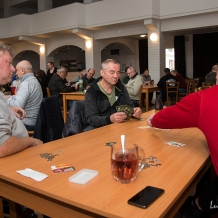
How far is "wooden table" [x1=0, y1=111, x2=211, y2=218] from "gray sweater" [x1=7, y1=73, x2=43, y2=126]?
1658 millimetres

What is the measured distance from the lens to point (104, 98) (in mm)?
2650

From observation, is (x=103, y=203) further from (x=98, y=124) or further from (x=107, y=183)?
(x=98, y=124)

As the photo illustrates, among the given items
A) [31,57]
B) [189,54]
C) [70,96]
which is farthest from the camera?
[31,57]

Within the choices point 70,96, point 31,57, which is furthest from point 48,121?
point 31,57

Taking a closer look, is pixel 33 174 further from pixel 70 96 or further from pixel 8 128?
Result: pixel 70 96

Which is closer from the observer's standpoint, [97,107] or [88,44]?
[97,107]

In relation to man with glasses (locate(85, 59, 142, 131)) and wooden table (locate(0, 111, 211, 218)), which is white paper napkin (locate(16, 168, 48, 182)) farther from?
man with glasses (locate(85, 59, 142, 131))

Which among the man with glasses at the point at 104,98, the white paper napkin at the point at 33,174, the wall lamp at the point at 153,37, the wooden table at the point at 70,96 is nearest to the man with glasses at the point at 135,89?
the wooden table at the point at 70,96

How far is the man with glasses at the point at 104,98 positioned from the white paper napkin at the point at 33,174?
3.98 feet

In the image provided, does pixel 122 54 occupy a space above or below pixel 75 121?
above

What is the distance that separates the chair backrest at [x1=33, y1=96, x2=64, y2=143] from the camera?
9.70 feet

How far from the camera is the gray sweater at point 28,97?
325 centimetres

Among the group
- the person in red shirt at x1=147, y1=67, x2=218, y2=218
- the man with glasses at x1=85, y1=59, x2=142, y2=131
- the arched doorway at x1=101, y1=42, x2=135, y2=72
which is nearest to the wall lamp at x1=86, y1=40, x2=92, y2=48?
the arched doorway at x1=101, y1=42, x2=135, y2=72

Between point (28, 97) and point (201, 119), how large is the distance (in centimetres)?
241
